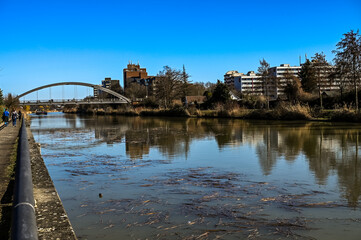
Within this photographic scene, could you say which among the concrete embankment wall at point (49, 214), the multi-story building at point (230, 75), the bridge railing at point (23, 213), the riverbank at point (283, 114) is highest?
the multi-story building at point (230, 75)

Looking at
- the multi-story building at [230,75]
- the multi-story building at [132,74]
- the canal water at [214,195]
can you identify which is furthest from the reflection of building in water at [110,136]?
the multi-story building at [230,75]

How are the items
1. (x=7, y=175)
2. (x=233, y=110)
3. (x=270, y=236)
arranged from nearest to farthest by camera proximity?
(x=270, y=236)
(x=7, y=175)
(x=233, y=110)

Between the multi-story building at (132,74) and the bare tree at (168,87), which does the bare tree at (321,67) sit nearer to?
the bare tree at (168,87)

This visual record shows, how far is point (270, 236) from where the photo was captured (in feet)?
14.4

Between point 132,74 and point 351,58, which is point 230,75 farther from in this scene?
point 351,58

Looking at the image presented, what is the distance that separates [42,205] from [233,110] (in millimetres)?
34816

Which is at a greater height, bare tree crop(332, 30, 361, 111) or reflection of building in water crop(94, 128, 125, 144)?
bare tree crop(332, 30, 361, 111)

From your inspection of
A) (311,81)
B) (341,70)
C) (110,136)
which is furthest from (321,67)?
(110,136)

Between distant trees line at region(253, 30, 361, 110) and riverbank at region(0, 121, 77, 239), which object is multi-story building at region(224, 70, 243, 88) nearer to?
distant trees line at region(253, 30, 361, 110)

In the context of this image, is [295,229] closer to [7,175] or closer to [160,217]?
[160,217]

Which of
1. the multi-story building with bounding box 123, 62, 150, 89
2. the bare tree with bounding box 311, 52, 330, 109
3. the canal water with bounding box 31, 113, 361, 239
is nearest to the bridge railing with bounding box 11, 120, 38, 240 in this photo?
the canal water with bounding box 31, 113, 361, 239

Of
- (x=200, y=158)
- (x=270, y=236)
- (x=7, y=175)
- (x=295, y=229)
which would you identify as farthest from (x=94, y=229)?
(x=200, y=158)

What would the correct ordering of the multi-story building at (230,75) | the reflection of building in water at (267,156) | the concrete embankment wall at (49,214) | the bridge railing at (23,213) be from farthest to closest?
the multi-story building at (230,75), the reflection of building in water at (267,156), the concrete embankment wall at (49,214), the bridge railing at (23,213)

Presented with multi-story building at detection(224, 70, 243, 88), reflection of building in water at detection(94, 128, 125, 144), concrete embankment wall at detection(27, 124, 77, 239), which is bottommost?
reflection of building in water at detection(94, 128, 125, 144)
